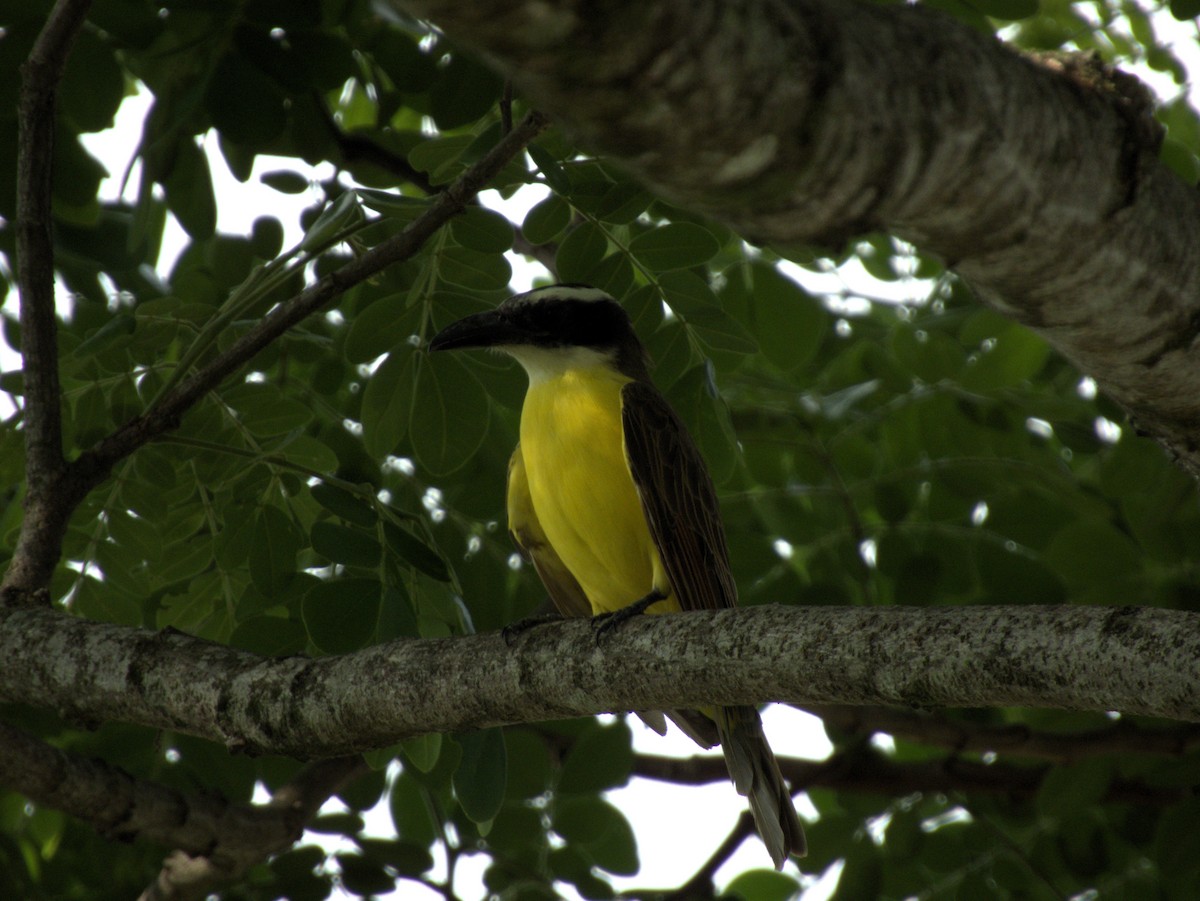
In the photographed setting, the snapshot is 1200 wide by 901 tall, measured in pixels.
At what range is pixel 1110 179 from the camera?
1811 millimetres

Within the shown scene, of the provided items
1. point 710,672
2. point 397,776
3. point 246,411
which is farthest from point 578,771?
point 710,672

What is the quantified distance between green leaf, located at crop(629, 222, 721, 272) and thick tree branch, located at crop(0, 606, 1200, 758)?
53.9 inches

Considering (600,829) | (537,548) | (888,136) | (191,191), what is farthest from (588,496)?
(888,136)

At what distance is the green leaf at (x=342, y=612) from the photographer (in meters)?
3.60

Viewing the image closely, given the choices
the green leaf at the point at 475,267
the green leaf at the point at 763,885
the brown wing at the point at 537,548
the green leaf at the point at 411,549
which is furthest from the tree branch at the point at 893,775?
the green leaf at the point at 475,267

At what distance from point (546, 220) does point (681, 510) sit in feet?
3.82

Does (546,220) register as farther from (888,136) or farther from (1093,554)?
(888,136)

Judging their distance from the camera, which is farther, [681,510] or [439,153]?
[681,510]

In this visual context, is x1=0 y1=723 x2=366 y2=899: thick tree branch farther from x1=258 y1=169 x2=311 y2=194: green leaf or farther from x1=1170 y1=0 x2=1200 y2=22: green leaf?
x1=1170 y1=0 x2=1200 y2=22: green leaf

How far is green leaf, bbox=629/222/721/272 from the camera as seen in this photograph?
393 centimetres

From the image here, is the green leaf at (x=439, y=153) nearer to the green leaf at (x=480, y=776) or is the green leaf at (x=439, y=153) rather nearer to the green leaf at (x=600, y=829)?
the green leaf at (x=480, y=776)

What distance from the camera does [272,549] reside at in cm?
375

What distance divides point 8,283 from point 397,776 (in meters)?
2.65

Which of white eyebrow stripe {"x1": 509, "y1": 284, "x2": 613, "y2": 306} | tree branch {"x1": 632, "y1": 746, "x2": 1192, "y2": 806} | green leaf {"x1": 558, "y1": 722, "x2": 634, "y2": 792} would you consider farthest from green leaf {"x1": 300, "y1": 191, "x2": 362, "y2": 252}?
tree branch {"x1": 632, "y1": 746, "x2": 1192, "y2": 806}
